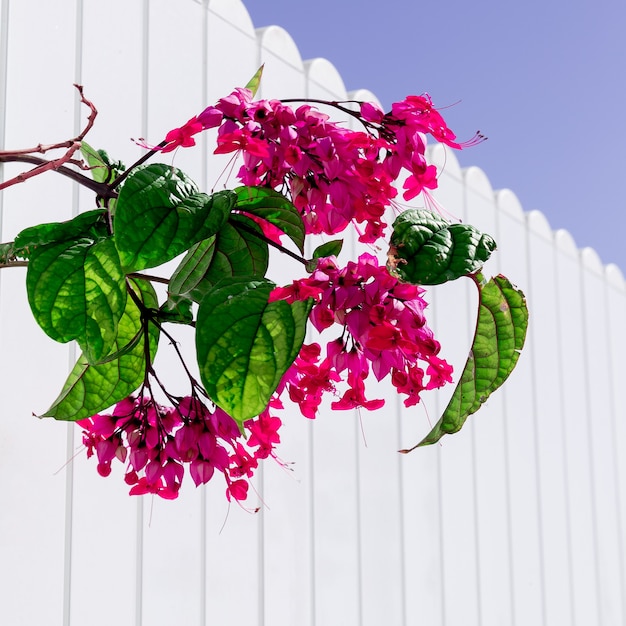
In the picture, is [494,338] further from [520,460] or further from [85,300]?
[520,460]

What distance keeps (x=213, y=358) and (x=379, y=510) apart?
119 cm

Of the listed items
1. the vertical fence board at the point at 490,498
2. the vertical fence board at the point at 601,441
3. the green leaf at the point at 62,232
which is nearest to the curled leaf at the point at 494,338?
the green leaf at the point at 62,232

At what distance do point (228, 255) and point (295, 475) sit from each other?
848mm

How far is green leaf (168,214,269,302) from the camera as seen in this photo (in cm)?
62

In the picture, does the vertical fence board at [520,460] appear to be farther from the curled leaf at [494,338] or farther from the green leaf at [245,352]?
the green leaf at [245,352]

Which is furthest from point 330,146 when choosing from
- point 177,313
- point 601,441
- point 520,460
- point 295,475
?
point 601,441

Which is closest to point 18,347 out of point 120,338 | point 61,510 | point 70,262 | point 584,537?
point 61,510

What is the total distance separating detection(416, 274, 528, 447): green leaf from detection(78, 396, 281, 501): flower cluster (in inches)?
5.6

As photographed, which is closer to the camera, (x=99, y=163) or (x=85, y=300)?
(x=85, y=300)

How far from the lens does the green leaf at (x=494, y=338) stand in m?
0.61

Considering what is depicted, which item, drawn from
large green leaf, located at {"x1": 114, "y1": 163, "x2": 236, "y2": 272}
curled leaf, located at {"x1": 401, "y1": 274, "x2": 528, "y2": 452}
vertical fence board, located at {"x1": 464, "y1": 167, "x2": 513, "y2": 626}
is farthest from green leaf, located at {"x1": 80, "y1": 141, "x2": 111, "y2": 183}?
vertical fence board, located at {"x1": 464, "y1": 167, "x2": 513, "y2": 626}

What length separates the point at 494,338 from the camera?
615mm

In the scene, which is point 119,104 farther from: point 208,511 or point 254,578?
point 254,578

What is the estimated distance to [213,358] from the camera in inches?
19.9
